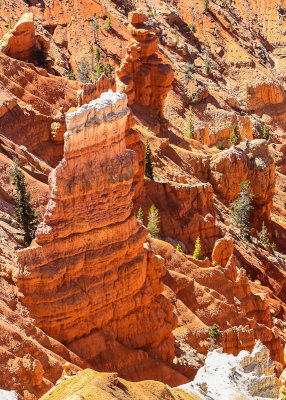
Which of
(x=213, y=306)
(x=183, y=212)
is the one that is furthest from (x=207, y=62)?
(x=213, y=306)

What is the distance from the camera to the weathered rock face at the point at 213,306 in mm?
38125

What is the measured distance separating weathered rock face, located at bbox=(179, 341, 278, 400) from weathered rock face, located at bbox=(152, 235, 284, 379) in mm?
6169

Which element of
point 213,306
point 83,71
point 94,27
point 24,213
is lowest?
point 213,306

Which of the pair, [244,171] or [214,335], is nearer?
[214,335]

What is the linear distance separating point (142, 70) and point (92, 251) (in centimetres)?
4536

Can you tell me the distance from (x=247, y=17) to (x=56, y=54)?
62010 mm

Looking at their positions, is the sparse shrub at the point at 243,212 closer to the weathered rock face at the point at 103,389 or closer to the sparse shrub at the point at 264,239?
the sparse shrub at the point at 264,239

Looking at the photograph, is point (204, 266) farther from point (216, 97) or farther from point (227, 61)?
point (227, 61)

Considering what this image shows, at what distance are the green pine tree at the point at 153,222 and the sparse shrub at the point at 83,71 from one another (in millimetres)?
35849

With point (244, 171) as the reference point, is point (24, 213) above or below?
below

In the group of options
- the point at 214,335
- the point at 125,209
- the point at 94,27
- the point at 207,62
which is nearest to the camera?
the point at 125,209

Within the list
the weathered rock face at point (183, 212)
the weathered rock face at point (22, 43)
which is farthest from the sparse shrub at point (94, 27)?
the weathered rock face at point (183, 212)

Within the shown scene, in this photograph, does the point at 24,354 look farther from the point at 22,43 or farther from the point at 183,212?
the point at 22,43

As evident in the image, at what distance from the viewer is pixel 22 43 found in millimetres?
68188
